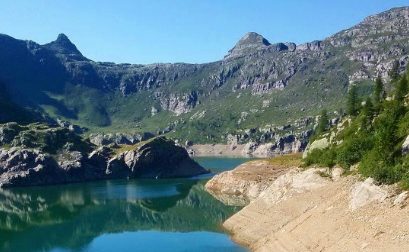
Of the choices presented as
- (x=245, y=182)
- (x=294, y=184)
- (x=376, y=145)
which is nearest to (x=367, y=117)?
(x=294, y=184)

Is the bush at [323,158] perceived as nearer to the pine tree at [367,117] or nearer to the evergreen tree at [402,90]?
Answer: the pine tree at [367,117]

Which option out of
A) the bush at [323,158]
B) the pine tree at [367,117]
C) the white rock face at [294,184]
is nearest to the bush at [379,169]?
the white rock face at [294,184]

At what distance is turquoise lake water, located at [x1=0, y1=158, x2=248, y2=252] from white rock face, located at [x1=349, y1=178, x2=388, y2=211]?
19.7m

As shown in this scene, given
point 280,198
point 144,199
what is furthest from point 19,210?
point 280,198

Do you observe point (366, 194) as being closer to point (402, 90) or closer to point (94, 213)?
point (402, 90)

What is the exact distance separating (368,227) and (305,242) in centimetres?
1038

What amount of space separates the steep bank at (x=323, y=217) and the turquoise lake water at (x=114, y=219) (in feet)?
17.1

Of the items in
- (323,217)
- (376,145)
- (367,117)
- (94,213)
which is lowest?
(94,213)

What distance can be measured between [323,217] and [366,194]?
24.2 ft

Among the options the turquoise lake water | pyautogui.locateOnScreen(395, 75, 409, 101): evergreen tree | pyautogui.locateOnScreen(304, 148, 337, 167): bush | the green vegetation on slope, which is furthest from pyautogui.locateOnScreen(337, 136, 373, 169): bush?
the turquoise lake water

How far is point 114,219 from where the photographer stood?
411 feet

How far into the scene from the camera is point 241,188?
5664 inches

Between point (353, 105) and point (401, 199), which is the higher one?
point (353, 105)

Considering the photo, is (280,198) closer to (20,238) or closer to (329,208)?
(329,208)
